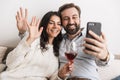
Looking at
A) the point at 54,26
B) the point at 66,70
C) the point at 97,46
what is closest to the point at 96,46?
the point at 97,46

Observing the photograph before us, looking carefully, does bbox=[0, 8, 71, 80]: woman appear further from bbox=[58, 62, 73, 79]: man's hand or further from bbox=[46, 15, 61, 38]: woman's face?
bbox=[58, 62, 73, 79]: man's hand

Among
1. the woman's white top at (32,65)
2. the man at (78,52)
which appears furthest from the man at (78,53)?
the woman's white top at (32,65)

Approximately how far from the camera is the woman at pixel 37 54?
1.90 metres

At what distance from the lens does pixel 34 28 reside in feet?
6.16

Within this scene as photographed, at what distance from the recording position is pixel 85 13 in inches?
92.7

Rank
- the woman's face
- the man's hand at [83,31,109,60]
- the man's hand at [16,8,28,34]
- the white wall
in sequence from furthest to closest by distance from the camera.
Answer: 1. the white wall
2. the woman's face
3. the man's hand at [16,8,28,34]
4. the man's hand at [83,31,109,60]

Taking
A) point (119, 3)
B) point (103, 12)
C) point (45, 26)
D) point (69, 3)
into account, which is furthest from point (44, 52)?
point (119, 3)

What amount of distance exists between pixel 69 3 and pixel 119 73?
840mm

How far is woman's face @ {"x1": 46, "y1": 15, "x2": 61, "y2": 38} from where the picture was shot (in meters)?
2.13

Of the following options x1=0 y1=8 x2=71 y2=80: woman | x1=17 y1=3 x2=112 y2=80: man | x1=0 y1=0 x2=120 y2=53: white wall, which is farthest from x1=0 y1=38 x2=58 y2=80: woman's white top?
x1=0 y1=0 x2=120 y2=53: white wall

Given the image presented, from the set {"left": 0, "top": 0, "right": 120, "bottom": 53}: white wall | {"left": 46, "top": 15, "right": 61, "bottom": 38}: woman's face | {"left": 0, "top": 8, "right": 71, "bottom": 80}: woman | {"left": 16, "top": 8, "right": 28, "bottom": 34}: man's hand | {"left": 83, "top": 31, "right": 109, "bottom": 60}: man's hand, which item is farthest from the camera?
{"left": 0, "top": 0, "right": 120, "bottom": 53}: white wall

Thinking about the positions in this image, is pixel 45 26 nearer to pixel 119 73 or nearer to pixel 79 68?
pixel 79 68

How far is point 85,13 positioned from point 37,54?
2.20 feet

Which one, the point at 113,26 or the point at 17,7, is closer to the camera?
the point at 113,26
